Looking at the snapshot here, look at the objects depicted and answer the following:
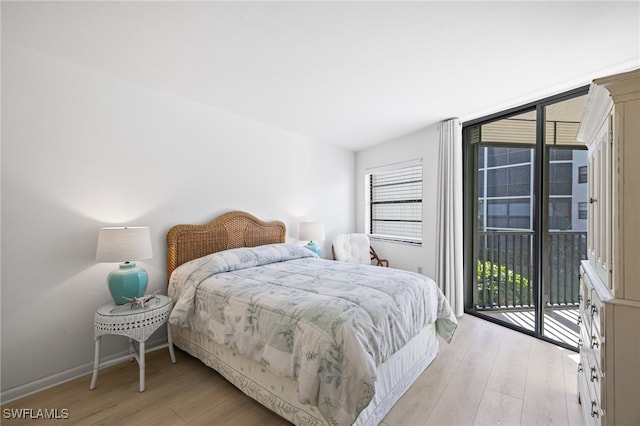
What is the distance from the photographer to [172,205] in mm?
2773

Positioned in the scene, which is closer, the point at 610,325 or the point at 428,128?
the point at 610,325

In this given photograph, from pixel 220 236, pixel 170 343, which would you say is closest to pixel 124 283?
pixel 170 343

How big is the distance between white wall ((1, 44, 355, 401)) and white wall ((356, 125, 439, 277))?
2.53m

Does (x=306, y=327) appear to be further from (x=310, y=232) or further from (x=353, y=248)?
(x=353, y=248)

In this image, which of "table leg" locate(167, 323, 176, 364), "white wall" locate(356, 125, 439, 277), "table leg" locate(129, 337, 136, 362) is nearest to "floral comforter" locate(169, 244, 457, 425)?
"table leg" locate(167, 323, 176, 364)

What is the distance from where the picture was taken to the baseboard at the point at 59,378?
1.92 meters

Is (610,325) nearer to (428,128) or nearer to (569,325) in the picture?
(569,325)

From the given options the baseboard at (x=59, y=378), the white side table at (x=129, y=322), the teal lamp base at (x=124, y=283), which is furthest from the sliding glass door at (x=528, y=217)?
the baseboard at (x=59, y=378)

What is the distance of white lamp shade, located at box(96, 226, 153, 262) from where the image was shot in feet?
6.77

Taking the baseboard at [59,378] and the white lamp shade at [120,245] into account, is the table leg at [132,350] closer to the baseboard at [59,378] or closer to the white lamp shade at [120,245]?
the baseboard at [59,378]

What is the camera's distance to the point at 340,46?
76.7 inches

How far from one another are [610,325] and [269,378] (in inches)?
68.1

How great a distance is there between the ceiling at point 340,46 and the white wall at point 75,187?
221mm

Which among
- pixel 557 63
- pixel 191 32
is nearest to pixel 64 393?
pixel 191 32
